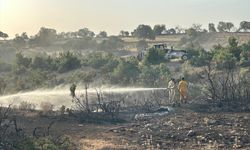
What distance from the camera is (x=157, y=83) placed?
28.6 m

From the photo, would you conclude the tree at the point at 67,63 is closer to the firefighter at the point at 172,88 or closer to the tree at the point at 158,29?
the firefighter at the point at 172,88

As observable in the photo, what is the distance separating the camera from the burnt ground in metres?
14.0

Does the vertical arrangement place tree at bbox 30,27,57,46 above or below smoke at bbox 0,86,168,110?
above

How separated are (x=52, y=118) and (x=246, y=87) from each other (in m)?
8.70

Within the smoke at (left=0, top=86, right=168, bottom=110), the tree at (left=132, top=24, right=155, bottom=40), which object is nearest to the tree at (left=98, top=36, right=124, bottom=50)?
the tree at (left=132, top=24, right=155, bottom=40)

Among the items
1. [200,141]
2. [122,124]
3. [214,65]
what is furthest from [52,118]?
[214,65]

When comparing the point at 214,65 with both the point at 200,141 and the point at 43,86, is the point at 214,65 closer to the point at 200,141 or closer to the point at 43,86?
the point at 43,86

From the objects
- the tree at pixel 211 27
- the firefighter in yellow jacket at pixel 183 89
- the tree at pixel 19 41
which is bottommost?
the firefighter in yellow jacket at pixel 183 89

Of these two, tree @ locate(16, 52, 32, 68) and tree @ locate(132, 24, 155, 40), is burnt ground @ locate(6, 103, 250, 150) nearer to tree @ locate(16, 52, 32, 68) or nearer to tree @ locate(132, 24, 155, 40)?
tree @ locate(16, 52, 32, 68)

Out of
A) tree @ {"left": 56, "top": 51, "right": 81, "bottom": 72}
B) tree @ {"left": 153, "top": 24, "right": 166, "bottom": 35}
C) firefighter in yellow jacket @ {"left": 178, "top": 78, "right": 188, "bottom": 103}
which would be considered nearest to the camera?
firefighter in yellow jacket @ {"left": 178, "top": 78, "right": 188, "bottom": 103}

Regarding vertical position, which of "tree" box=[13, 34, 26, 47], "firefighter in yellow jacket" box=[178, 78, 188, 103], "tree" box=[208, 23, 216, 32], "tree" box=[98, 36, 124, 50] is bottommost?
"firefighter in yellow jacket" box=[178, 78, 188, 103]

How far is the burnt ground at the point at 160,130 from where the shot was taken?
1397cm

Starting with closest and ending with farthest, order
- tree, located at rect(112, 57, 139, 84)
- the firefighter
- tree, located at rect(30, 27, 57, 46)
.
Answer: the firefighter, tree, located at rect(112, 57, 139, 84), tree, located at rect(30, 27, 57, 46)

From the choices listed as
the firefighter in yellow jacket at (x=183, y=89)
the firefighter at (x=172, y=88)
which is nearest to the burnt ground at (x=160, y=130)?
the firefighter in yellow jacket at (x=183, y=89)
